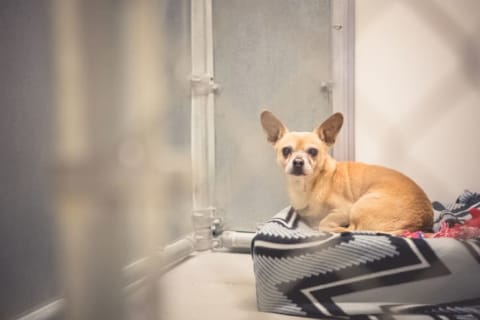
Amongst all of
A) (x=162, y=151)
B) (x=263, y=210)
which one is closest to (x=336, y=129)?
(x=263, y=210)

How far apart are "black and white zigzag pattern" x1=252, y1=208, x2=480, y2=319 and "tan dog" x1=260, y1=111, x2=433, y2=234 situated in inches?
13.5

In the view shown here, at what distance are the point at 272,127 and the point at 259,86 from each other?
11.9 inches

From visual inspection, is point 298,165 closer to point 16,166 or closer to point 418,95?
point 418,95

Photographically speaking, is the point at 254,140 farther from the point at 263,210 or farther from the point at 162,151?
the point at 162,151

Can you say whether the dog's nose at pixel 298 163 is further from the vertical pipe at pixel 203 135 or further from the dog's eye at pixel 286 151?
the vertical pipe at pixel 203 135

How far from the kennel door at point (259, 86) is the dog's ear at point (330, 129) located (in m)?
0.20

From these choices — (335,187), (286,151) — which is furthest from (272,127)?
(335,187)

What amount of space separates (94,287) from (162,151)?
3.9 inches

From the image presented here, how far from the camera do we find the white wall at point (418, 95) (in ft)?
5.84

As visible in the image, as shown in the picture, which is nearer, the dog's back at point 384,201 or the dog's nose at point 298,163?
the dog's back at point 384,201

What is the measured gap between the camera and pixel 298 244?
4.29ft

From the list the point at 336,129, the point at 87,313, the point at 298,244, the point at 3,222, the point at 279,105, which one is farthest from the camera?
the point at 279,105

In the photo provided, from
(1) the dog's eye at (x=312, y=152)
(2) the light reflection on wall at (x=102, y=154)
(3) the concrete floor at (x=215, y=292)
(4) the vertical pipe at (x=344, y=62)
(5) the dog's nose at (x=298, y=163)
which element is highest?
(4) the vertical pipe at (x=344, y=62)

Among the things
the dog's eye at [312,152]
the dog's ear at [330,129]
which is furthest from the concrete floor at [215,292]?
the dog's ear at [330,129]
